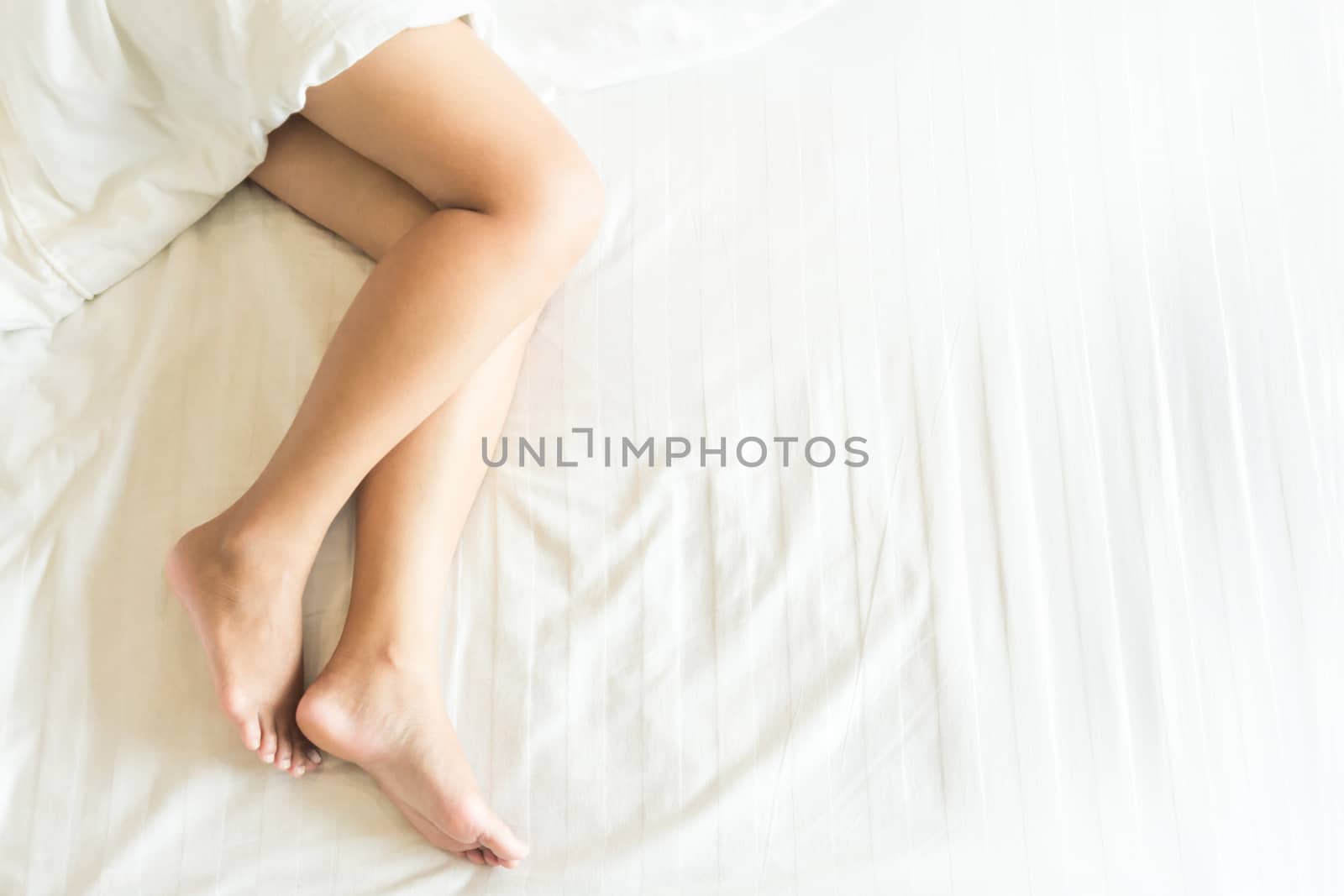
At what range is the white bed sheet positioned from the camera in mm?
695

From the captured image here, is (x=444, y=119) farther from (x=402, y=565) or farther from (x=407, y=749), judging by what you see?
(x=407, y=749)

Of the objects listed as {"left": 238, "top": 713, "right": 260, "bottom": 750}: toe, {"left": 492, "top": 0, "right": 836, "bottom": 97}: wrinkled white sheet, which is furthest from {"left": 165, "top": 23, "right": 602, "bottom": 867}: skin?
{"left": 492, "top": 0, "right": 836, "bottom": 97}: wrinkled white sheet

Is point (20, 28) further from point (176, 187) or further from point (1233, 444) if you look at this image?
point (1233, 444)

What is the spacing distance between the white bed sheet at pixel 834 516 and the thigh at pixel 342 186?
0.03 m

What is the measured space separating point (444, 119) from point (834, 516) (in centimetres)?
41

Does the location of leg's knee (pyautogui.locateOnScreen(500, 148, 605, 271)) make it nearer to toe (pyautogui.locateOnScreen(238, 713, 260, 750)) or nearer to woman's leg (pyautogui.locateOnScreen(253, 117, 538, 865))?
woman's leg (pyautogui.locateOnScreen(253, 117, 538, 865))

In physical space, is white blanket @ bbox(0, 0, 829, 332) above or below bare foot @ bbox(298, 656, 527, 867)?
above

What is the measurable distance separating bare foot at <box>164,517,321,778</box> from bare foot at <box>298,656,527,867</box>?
0.03 metres

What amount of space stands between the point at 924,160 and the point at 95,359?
700mm

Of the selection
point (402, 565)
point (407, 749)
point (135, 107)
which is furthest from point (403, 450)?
point (135, 107)

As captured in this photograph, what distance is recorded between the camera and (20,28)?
0.70m

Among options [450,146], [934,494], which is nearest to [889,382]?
[934,494]

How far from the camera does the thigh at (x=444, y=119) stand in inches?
28.2

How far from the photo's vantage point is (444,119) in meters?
0.73
